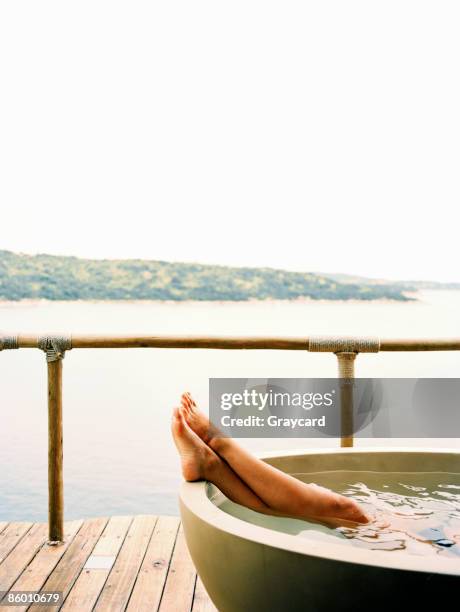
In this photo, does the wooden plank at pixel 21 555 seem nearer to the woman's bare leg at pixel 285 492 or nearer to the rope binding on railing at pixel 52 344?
the rope binding on railing at pixel 52 344

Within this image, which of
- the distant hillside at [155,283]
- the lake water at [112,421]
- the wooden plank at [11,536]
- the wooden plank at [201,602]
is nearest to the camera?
the wooden plank at [201,602]

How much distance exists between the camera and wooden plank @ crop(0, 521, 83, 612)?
6.21ft

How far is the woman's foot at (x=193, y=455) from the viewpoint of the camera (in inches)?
58.8

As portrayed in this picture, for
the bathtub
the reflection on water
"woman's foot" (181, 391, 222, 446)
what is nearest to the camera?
the bathtub

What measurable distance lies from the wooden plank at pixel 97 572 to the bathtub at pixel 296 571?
2.06 feet

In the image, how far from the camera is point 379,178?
18.4 metres

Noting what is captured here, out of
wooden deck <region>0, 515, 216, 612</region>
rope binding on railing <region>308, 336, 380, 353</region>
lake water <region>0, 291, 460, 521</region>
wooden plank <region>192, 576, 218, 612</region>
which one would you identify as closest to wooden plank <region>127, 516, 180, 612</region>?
wooden deck <region>0, 515, 216, 612</region>

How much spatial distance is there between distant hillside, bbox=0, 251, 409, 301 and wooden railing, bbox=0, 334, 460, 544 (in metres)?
4.26

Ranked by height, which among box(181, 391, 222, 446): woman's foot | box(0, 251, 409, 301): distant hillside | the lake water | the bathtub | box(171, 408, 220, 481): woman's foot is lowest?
the lake water

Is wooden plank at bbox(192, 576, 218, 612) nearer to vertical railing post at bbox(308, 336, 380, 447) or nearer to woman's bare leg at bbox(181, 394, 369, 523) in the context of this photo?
woman's bare leg at bbox(181, 394, 369, 523)

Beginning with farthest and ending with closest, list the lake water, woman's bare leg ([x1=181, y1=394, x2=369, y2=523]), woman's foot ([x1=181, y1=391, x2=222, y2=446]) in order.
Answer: the lake water
woman's foot ([x1=181, y1=391, x2=222, y2=446])
woman's bare leg ([x1=181, y1=394, x2=369, y2=523])

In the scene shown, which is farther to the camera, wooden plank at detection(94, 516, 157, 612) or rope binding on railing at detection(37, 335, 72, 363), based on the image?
rope binding on railing at detection(37, 335, 72, 363)

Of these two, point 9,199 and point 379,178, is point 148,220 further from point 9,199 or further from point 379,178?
point 379,178

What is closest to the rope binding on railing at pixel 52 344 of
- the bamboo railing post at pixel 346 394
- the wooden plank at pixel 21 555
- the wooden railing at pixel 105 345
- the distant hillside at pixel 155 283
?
the wooden railing at pixel 105 345
